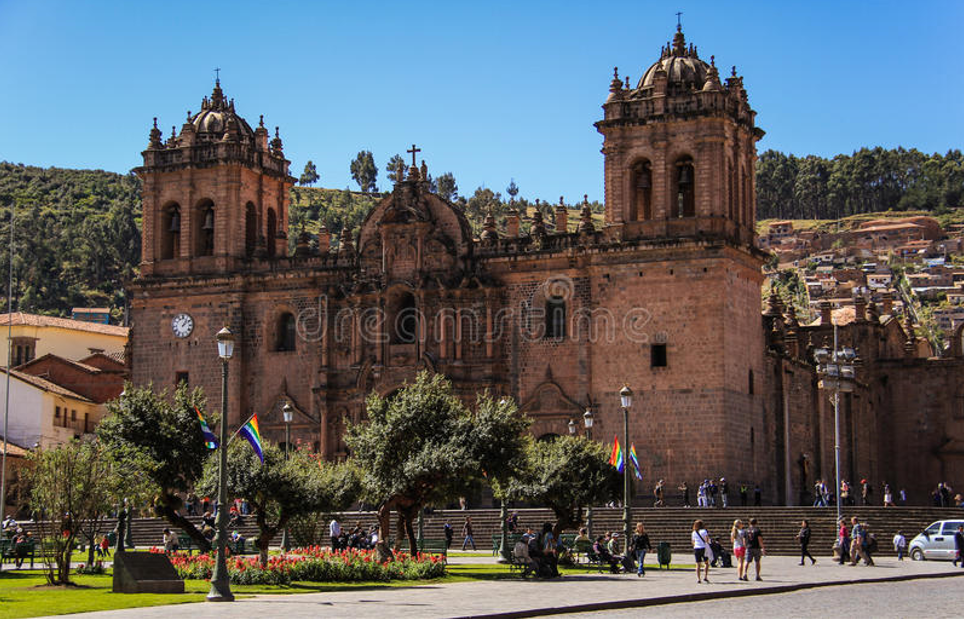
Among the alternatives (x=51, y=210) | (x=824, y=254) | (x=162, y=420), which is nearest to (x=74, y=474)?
(x=162, y=420)

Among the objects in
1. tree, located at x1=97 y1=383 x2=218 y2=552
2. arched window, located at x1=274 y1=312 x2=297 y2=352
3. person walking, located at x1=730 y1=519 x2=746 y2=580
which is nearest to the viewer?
person walking, located at x1=730 y1=519 x2=746 y2=580

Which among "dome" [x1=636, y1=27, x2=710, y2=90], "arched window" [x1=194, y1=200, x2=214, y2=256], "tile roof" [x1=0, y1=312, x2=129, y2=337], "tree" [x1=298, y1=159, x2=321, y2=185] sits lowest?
"tile roof" [x1=0, y1=312, x2=129, y2=337]

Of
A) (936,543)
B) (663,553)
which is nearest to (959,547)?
(936,543)

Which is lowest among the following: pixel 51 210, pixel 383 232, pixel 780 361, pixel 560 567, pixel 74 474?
pixel 560 567

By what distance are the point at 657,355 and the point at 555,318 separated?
13.9ft

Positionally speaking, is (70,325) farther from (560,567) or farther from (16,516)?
(560,567)

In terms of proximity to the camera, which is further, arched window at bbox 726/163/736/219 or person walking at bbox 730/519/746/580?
arched window at bbox 726/163/736/219

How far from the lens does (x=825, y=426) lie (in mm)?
56562

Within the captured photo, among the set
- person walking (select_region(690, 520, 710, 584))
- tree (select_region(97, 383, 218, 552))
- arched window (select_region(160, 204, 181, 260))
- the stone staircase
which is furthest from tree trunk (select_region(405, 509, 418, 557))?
arched window (select_region(160, 204, 181, 260))

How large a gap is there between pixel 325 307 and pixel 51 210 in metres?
70.5

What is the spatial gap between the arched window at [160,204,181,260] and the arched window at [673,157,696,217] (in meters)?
20.2

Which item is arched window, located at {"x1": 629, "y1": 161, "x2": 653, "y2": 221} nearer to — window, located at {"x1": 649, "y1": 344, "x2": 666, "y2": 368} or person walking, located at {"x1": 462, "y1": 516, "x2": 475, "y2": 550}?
window, located at {"x1": 649, "y1": 344, "x2": 666, "y2": 368}

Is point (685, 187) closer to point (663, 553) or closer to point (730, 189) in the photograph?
point (730, 189)

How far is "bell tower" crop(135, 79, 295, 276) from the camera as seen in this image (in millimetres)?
53156
